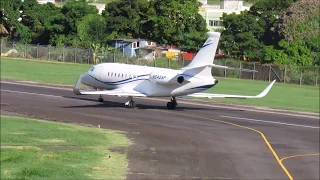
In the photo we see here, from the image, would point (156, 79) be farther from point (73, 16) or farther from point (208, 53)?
point (73, 16)

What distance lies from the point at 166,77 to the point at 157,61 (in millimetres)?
40910

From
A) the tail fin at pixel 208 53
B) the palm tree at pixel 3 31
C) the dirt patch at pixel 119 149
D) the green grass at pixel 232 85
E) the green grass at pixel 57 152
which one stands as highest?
the tail fin at pixel 208 53

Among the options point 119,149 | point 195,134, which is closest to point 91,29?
point 195,134

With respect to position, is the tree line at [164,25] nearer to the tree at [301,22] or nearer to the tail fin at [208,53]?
the tree at [301,22]

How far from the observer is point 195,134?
33781 mm

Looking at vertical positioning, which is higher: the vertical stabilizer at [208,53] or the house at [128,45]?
the vertical stabilizer at [208,53]

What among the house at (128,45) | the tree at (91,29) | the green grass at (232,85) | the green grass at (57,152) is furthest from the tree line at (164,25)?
the green grass at (57,152)

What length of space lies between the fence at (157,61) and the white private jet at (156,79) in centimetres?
3398

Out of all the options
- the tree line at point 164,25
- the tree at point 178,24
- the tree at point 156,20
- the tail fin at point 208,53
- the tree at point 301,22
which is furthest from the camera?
the tree at point 156,20

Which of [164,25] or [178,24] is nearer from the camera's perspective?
[164,25]

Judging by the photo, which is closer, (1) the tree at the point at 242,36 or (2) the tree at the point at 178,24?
(1) the tree at the point at 242,36

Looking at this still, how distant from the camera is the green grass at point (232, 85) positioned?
2053 inches

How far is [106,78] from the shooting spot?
45.8 meters

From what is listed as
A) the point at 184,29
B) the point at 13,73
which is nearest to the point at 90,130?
the point at 13,73
